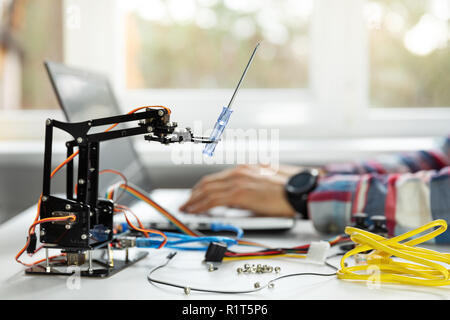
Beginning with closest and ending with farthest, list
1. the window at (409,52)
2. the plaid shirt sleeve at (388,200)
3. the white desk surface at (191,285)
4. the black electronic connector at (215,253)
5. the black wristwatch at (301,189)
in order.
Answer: the white desk surface at (191,285), the black electronic connector at (215,253), the plaid shirt sleeve at (388,200), the black wristwatch at (301,189), the window at (409,52)

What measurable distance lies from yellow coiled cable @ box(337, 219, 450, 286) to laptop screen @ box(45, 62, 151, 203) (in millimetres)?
331

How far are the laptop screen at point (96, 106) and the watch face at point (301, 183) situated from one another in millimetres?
287

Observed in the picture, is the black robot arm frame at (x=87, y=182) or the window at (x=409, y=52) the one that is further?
the window at (x=409, y=52)

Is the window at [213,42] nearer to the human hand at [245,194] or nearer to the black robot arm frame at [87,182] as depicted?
the human hand at [245,194]

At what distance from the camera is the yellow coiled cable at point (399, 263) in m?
0.54

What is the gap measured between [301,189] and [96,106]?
1.24ft

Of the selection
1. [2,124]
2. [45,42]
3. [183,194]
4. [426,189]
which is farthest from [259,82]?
[426,189]

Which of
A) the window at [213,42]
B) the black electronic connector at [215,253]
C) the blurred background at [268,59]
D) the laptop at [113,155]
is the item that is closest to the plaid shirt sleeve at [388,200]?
the laptop at [113,155]

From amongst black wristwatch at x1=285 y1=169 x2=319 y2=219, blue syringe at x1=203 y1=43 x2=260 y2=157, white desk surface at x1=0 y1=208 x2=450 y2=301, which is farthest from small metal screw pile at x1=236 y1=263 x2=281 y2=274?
black wristwatch at x1=285 y1=169 x2=319 y2=219

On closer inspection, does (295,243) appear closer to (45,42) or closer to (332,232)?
(332,232)

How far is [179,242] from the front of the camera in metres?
0.67

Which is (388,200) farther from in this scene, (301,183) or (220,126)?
(220,126)

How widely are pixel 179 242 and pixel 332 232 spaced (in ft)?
0.87
